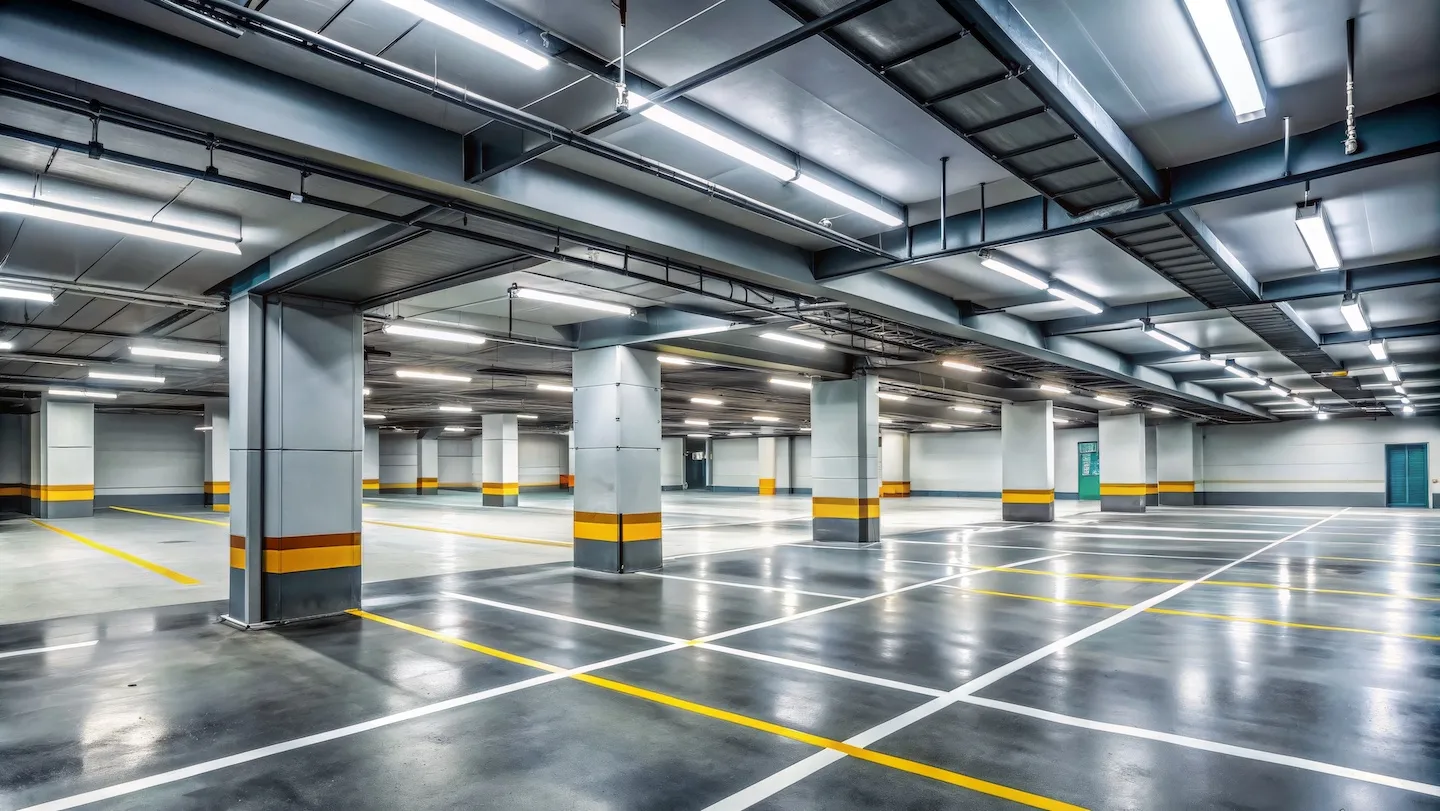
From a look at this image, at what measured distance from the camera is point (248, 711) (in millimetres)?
5852

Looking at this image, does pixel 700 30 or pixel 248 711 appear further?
pixel 248 711

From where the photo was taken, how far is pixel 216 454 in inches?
1167

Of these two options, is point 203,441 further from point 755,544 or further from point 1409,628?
point 1409,628

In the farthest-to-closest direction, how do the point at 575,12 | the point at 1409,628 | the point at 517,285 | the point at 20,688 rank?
the point at 517,285 → the point at 1409,628 → the point at 20,688 → the point at 575,12

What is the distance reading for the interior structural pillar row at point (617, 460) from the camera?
13305 mm

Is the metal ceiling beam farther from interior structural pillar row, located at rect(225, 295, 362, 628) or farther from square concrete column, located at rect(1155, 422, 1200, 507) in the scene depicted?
square concrete column, located at rect(1155, 422, 1200, 507)

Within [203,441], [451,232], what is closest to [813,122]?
[451,232]

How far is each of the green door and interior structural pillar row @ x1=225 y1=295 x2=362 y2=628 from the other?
124ft

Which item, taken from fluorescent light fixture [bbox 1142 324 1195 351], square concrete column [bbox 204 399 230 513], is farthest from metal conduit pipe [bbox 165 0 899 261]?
square concrete column [bbox 204 399 230 513]

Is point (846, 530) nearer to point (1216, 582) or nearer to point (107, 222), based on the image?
point (1216, 582)

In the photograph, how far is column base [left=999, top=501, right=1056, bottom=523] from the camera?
24391 millimetres

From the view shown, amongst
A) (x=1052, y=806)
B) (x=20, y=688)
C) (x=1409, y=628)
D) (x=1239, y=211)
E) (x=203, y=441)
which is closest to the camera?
(x=1052, y=806)

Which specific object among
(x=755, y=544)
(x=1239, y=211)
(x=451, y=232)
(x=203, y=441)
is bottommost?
(x=755, y=544)

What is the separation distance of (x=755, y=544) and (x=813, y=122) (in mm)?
13338
